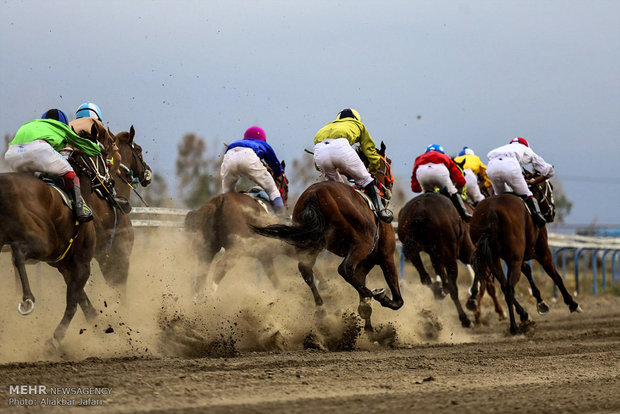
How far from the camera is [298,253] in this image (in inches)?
380

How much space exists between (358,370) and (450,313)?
28.3ft

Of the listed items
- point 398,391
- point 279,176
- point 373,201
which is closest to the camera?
point 398,391

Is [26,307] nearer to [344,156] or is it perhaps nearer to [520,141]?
[344,156]

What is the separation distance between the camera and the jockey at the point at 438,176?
479 inches

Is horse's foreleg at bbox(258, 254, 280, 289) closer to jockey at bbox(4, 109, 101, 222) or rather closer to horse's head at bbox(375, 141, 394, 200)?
horse's head at bbox(375, 141, 394, 200)

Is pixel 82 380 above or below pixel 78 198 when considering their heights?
below

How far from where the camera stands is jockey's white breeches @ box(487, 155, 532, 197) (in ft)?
39.1

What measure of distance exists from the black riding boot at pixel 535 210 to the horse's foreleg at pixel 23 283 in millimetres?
7087

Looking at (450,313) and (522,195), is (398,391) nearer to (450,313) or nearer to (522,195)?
(522,195)

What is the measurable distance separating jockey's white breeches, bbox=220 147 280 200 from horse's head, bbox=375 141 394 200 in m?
1.31

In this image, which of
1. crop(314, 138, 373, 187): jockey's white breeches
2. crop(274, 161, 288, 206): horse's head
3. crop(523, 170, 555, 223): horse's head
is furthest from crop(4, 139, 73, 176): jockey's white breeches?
crop(523, 170, 555, 223): horse's head

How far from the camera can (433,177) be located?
Answer: 12172 millimetres

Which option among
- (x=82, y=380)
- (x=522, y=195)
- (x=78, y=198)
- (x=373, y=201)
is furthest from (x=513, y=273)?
(x=82, y=380)

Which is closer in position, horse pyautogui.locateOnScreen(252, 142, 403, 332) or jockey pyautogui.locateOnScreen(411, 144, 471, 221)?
horse pyautogui.locateOnScreen(252, 142, 403, 332)
